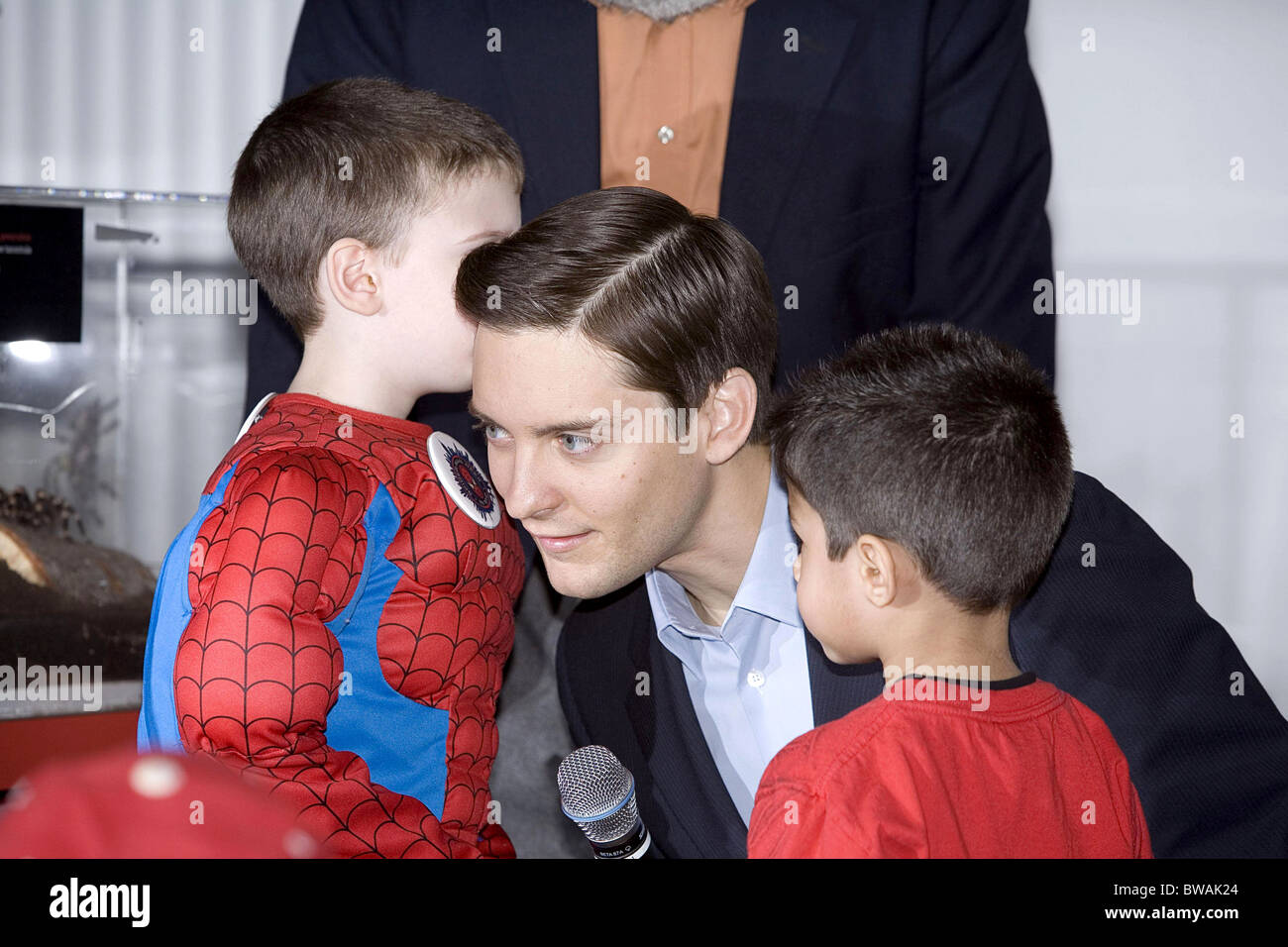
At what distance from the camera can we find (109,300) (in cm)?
174

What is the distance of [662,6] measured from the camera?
1.40m

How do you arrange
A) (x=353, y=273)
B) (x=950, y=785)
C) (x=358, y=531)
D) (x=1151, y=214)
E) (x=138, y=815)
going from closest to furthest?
1. (x=138, y=815)
2. (x=950, y=785)
3. (x=358, y=531)
4. (x=353, y=273)
5. (x=1151, y=214)

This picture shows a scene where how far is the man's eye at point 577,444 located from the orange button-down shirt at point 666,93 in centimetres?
58

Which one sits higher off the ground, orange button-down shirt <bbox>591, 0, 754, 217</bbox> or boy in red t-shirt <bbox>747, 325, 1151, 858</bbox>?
orange button-down shirt <bbox>591, 0, 754, 217</bbox>

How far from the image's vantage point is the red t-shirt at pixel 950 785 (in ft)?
2.42

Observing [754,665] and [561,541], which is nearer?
[561,541]

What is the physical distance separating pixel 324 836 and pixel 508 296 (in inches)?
18.8

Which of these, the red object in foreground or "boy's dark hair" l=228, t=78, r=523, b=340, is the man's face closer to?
"boy's dark hair" l=228, t=78, r=523, b=340

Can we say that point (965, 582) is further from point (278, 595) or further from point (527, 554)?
point (527, 554)

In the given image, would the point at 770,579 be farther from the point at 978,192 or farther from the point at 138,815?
the point at 138,815

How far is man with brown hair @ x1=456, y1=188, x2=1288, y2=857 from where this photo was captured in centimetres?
95

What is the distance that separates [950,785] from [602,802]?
1.04 ft

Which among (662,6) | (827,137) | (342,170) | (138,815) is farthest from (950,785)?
(662,6)

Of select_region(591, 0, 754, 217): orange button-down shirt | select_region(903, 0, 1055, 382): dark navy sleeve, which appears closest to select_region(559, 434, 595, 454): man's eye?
select_region(591, 0, 754, 217): orange button-down shirt
